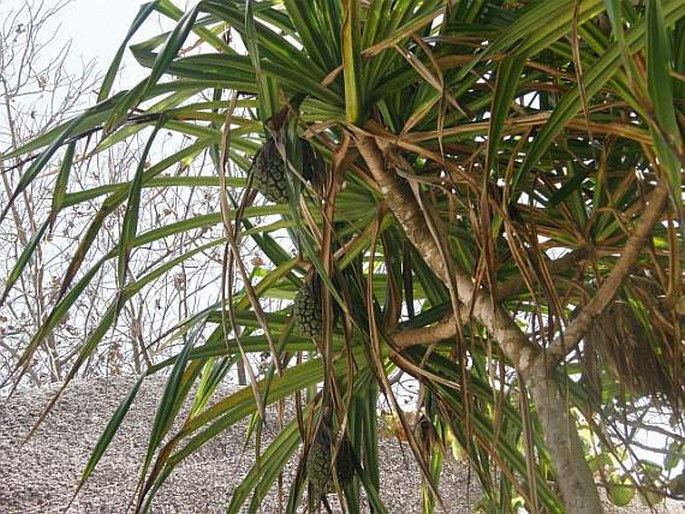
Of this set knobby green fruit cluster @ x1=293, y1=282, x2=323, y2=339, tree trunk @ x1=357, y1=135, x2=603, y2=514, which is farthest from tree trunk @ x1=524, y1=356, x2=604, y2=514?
knobby green fruit cluster @ x1=293, y1=282, x2=323, y2=339

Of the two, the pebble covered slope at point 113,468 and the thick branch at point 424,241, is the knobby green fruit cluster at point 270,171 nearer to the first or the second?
the thick branch at point 424,241

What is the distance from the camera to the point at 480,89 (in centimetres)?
95

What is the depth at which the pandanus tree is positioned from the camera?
746mm

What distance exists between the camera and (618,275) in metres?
0.82

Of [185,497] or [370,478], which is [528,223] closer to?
[370,478]

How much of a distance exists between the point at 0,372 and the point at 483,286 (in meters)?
3.34

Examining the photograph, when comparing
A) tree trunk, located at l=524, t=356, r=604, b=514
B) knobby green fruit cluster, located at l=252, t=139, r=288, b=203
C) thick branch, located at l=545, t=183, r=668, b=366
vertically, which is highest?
knobby green fruit cluster, located at l=252, t=139, r=288, b=203

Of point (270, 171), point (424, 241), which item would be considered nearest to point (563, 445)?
point (424, 241)

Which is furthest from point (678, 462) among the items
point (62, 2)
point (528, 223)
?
point (62, 2)

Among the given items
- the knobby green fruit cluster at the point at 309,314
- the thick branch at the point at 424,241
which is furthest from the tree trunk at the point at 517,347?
the knobby green fruit cluster at the point at 309,314

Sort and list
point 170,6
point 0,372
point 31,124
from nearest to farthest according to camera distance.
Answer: point 170,6, point 0,372, point 31,124

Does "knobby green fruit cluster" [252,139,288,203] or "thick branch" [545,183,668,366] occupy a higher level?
"knobby green fruit cluster" [252,139,288,203]

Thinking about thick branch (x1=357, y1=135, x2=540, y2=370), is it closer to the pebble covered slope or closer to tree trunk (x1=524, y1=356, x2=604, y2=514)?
tree trunk (x1=524, y1=356, x2=604, y2=514)

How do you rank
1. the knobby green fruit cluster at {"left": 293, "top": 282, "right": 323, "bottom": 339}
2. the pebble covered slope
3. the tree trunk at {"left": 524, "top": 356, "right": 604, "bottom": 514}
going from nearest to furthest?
the tree trunk at {"left": 524, "top": 356, "right": 604, "bottom": 514}
the knobby green fruit cluster at {"left": 293, "top": 282, "right": 323, "bottom": 339}
the pebble covered slope
